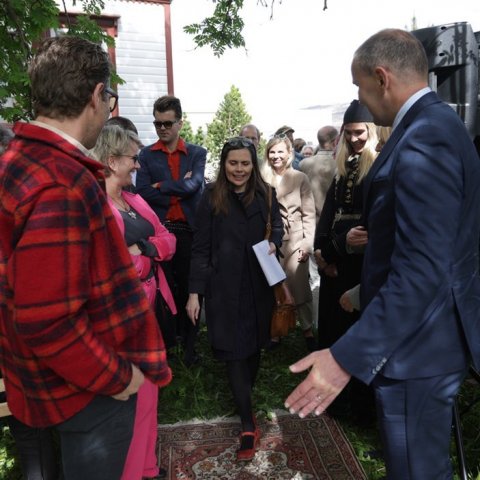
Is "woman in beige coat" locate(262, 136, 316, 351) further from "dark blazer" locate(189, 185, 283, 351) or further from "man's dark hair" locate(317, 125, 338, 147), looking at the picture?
"man's dark hair" locate(317, 125, 338, 147)

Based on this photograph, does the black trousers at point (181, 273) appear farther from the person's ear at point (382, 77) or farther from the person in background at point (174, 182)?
the person's ear at point (382, 77)

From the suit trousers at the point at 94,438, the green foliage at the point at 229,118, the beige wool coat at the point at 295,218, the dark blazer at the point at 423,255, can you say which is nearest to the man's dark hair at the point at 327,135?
the beige wool coat at the point at 295,218

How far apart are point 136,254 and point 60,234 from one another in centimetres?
145

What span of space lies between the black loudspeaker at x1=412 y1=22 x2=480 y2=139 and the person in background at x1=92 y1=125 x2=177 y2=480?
1.80 m

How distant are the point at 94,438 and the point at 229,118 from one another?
101ft

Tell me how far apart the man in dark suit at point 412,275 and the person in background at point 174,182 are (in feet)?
8.96

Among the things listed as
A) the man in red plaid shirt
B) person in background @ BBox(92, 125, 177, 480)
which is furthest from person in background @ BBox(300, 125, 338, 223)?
the man in red plaid shirt

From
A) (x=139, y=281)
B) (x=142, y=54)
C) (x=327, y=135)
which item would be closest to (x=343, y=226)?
(x=139, y=281)

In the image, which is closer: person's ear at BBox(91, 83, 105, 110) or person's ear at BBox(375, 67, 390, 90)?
person's ear at BBox(91, 83, 105, 110)

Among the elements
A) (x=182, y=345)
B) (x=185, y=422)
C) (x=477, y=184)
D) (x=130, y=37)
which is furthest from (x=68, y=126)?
(x=130, y=37)

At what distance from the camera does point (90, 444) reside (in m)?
1.54

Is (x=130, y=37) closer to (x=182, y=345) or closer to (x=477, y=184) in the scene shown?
(x=182, y=345)

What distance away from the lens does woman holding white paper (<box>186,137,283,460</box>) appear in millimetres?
2959

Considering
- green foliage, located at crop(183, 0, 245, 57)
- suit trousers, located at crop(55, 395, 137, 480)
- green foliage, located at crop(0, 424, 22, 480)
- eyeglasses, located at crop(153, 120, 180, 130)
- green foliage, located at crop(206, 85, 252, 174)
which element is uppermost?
green foliage, located at crop(206, 85, 252, 174)
